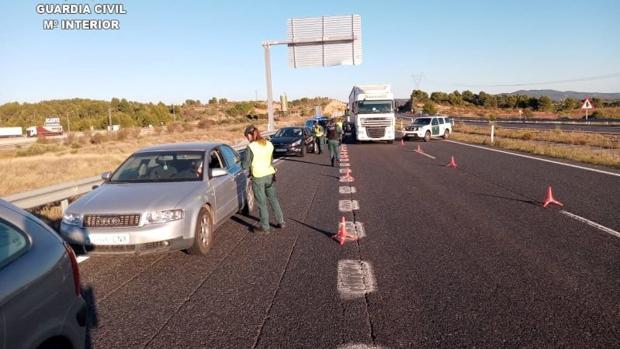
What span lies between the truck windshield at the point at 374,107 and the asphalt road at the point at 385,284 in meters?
21.4

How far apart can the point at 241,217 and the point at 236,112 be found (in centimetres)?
11050

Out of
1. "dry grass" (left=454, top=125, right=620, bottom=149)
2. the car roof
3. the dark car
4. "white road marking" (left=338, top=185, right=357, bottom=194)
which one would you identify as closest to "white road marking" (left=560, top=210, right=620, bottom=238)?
"white road marking" (left=338, top=185, right=357, bottom=194)

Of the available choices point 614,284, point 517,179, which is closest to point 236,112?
point 517,179

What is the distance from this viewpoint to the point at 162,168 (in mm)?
7309

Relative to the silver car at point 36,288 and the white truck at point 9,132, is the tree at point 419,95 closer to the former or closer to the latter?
the white truck at point 9,132

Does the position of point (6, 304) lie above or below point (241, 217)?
above

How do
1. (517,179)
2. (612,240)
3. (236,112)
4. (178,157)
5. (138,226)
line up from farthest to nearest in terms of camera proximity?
(236,112)
(517,179)
(178,157)
(612,240)
(138,226)

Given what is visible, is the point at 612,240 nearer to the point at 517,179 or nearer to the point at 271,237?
the point at 271,237

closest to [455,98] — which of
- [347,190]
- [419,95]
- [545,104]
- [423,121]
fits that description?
[419,95]

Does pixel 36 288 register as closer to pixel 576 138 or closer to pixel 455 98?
pixel 576 138

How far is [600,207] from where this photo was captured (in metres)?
8.90

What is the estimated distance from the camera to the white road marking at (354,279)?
482cm

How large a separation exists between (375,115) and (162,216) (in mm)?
25240

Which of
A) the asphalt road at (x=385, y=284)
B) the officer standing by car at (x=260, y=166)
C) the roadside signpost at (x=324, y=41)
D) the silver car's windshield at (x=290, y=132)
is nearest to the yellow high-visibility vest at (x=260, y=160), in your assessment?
the officer standing by car at (x=260, y=166)
